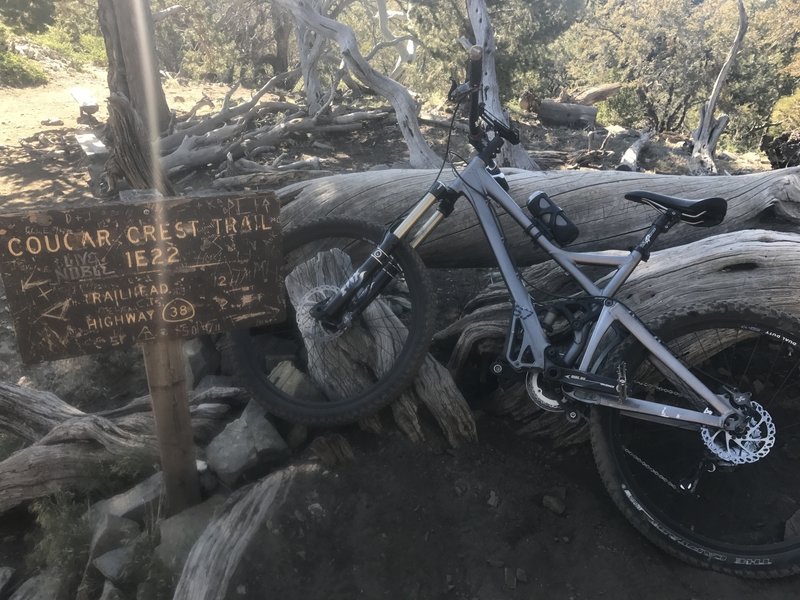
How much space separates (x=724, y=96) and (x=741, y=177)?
14.6m

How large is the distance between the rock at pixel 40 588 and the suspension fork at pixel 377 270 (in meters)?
1.86

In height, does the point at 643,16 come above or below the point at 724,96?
above

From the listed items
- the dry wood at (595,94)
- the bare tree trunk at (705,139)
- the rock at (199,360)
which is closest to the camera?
the rock at (199,360)

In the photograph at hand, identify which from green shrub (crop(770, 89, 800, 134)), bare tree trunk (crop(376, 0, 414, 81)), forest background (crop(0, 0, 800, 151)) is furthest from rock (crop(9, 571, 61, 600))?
green shrub (crop(770, 89, 800, 134))

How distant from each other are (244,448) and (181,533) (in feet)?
1.64

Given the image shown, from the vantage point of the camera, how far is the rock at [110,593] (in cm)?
258

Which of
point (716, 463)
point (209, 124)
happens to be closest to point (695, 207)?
point (716, 463)

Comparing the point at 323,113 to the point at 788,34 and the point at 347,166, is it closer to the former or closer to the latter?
the point at 347,166

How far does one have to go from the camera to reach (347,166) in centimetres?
907

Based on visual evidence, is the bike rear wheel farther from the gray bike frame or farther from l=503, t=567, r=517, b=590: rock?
l=503, t=567, r=517, b=590: rock

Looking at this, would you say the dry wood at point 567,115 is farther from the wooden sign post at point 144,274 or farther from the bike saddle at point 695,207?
the wooden sign post at point 144,274

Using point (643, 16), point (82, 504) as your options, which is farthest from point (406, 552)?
point (643, 16)

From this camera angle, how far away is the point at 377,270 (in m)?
3.09

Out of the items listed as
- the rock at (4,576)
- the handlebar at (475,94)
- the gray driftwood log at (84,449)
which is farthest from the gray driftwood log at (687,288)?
the rock at (4,576)
